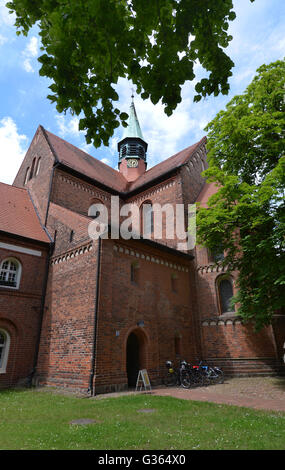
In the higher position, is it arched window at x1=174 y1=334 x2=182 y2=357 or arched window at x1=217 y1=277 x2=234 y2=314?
arched window at x1=217 y1=277 x2=234 y2=314

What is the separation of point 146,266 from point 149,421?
818 cm

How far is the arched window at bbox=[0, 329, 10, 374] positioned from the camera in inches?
491

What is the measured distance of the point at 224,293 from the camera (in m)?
16.3

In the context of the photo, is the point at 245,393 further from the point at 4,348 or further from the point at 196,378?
→ the point at 4,348

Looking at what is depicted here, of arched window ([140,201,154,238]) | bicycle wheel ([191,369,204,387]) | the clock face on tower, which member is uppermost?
the clock face on tower

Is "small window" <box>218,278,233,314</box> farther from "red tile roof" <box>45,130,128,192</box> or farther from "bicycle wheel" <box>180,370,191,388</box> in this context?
"red tile roof" <box>45,130,128,192</box>

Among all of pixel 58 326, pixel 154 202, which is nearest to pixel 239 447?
pixel 58 326

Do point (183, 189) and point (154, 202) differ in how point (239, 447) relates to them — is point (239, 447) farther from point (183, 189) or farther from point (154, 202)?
point (154, 202)

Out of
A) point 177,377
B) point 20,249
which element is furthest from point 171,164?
point 177,377

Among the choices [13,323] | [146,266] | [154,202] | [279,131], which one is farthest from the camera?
[154,202]

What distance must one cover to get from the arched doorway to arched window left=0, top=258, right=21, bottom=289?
6000 mm

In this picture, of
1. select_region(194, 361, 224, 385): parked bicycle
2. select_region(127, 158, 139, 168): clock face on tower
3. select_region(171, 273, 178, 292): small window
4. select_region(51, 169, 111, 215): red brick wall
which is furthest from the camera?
select_region(127, 158, 139, 168): clock face on tower

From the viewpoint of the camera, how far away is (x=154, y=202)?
20688mm

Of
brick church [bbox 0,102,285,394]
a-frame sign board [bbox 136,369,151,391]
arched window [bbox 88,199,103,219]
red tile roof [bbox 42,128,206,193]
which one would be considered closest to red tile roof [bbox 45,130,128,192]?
red tile roof [bbox 42,128,206,193]
